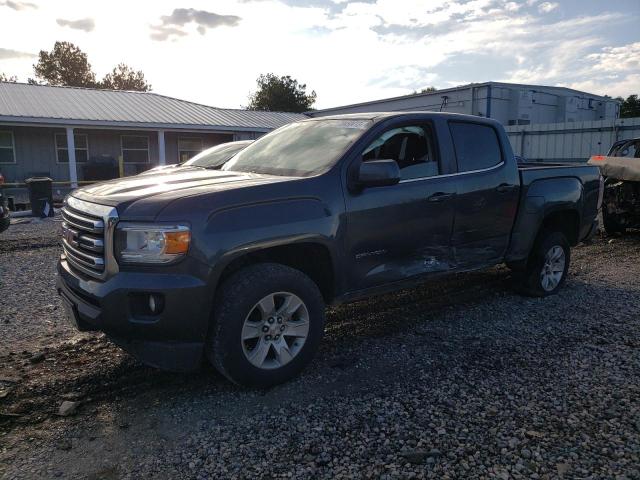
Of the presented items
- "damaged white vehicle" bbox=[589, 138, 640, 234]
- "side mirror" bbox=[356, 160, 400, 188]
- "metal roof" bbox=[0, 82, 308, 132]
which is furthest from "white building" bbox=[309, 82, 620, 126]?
"side mirror" bbox=[356, 160, 400, 188]

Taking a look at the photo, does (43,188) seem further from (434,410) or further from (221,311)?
(434,410)

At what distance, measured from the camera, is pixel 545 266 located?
570 cm

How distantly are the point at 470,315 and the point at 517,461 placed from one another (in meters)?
2.49

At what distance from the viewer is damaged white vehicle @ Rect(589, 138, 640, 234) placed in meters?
8.89

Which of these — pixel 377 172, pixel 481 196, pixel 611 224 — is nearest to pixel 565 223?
pixel 481 196

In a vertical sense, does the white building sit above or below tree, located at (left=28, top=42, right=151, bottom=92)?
below

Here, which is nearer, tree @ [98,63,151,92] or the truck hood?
the truck hood

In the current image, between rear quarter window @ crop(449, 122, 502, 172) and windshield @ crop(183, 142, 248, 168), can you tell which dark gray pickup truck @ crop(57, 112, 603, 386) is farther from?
windshield @ crop(183, 142, 248, 168)

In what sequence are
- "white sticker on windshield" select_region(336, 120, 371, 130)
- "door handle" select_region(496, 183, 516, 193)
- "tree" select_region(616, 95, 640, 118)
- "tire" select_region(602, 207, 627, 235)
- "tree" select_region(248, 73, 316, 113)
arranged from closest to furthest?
"white sticker on windshield" select_region(336, 120, 371, 130), "door handle" select_region(496, 183, 516, 193), "tire" select_region(602, 207, 627, 235), "tree" select_region(616, 95, 640, 118), "tree" select_region(248, 73, 316, 113)

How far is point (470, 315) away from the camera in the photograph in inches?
200

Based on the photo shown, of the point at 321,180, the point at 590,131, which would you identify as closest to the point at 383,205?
the point at 321,180

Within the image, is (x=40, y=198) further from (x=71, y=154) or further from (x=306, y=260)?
(x=306, y=260)

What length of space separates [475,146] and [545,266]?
5.90 feet

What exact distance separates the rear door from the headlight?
101 inches
